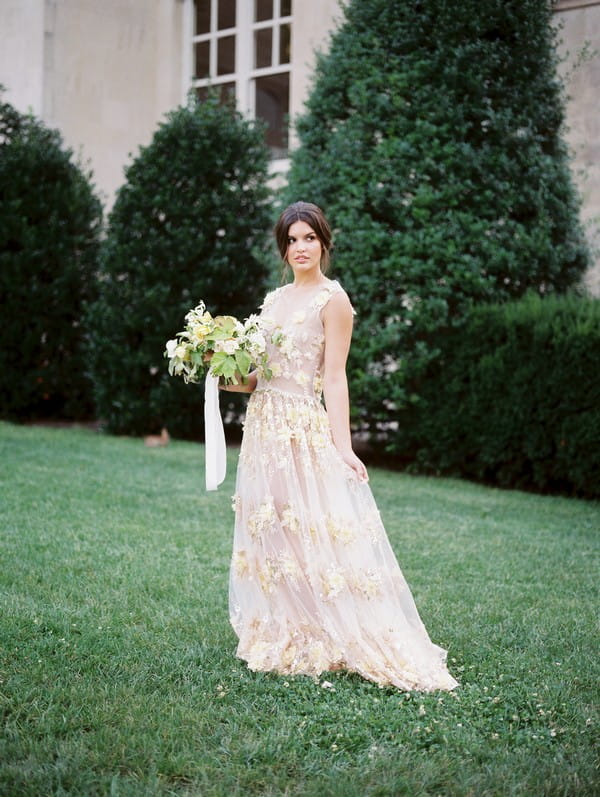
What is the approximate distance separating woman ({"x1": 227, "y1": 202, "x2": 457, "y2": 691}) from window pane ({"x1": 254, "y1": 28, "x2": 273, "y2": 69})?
36.1 feet

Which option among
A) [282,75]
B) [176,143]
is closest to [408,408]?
[176,143]

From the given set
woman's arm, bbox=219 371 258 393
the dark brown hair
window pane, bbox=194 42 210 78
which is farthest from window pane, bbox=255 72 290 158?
woman's arm, bbox=219 371 258 393

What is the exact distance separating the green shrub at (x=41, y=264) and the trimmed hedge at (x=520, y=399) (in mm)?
5592

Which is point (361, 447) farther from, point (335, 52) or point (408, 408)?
point (335, 52)

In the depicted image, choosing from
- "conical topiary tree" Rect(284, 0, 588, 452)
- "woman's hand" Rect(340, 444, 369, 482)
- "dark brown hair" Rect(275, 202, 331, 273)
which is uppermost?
"conical topiary tree" Rect(284, 0, 588, 452)

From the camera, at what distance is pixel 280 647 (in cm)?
362

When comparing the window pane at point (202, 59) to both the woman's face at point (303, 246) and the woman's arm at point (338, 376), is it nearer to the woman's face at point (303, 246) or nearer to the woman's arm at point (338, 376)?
the woman's face at point (303, 246)

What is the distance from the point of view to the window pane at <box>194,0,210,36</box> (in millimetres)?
14328

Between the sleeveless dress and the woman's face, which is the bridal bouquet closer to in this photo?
the sleeveless dress

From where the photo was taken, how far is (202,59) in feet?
47.3

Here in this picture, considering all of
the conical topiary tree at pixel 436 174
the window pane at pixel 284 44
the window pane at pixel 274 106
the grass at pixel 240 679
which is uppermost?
the window pane at pixel 284 44

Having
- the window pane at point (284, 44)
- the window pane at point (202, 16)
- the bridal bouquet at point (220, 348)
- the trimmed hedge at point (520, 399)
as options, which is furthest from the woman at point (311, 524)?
the window pane at point (202, 16)

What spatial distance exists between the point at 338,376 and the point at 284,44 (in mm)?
11248

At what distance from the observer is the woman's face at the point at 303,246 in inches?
145
